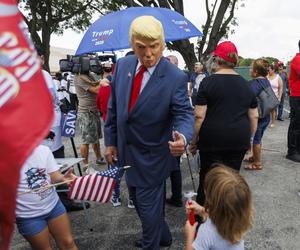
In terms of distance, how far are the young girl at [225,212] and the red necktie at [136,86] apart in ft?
2.65

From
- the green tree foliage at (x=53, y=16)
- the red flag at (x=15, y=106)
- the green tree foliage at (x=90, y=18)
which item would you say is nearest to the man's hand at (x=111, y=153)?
the red flag at (x=15, y=106)

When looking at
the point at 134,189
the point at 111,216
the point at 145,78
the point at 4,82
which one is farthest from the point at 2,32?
the point at 111,216

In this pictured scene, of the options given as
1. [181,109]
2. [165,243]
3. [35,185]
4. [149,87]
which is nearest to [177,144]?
[181,109]

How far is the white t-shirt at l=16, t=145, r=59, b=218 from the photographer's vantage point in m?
2.24

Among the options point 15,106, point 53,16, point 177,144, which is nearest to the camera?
point 15,106

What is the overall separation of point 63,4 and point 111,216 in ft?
60.3

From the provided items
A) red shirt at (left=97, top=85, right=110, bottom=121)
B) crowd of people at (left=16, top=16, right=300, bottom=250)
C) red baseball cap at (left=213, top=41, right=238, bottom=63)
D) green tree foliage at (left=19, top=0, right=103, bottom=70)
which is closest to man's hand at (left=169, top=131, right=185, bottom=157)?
crowd of people at (left=16, top=16, right=300, bottom=250)

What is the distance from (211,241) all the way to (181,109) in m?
0.90

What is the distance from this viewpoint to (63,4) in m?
20.0

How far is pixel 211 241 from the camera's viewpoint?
1869mm

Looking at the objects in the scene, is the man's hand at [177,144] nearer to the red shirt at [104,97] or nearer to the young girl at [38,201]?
the young girl at [38,201]

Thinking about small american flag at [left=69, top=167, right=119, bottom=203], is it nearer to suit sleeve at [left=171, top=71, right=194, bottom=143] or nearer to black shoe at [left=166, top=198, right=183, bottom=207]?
suit sleeve at [left=171, top=71, right=194, bottom=143]

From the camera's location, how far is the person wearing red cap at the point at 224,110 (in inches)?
113

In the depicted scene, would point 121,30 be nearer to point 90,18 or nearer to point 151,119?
point 151,119
